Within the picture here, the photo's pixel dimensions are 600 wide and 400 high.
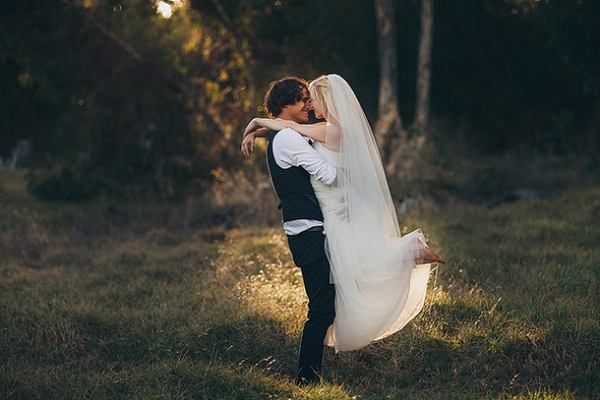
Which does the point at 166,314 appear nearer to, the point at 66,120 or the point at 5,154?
the point at 66,120

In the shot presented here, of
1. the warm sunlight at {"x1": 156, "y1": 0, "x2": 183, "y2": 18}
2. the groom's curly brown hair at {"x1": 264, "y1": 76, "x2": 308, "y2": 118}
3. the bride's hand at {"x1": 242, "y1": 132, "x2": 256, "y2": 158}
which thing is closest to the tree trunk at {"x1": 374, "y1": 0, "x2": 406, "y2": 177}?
the warm sunlight at {"x1": 156, "y1": 0, "x2": 183, "y2": 18}

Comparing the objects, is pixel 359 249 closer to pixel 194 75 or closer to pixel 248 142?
pixel 248 142

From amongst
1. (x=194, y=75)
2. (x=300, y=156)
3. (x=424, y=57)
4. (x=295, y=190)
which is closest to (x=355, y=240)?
(x=295, y=190)

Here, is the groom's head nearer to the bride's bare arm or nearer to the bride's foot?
the bride's bare arm

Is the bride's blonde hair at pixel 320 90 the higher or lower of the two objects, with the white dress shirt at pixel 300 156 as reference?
higher

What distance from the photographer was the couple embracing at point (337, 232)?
14.1ft

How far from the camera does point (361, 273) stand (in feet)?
14.2

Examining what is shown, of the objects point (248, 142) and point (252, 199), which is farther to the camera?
point (252, 199)

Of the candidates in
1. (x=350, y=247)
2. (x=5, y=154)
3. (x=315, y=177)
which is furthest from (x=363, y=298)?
(x=5, y=154)

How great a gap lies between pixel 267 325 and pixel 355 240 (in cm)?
152

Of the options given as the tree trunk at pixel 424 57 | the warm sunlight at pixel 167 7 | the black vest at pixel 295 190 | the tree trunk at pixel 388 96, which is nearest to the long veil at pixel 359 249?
the black vest at pixel 295 190

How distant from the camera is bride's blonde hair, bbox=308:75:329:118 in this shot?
14.3 feet

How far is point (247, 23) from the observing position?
14.0 m

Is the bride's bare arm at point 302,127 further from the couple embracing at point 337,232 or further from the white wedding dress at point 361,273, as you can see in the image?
the white wedding dress at point 361,273
